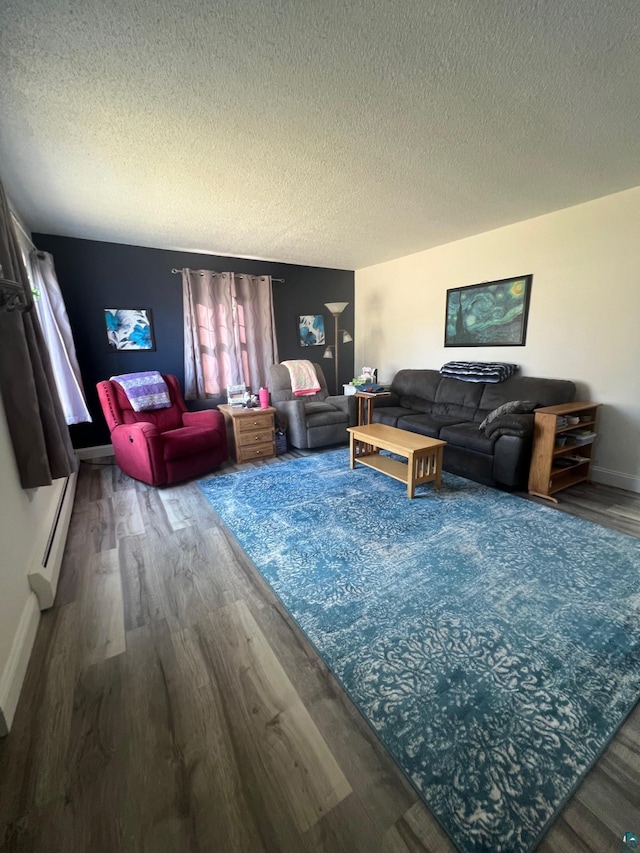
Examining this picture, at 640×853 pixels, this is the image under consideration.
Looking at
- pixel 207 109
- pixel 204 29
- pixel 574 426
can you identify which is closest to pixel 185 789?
pixel 204 29

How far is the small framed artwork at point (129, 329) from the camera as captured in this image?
3.82 m

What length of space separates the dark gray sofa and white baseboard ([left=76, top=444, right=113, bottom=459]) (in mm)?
3178

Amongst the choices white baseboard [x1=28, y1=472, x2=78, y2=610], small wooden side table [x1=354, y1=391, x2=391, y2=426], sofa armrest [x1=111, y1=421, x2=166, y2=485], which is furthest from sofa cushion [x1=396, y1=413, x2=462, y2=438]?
white baseboard [x1=28, y1=472, x2=78, y2=610]

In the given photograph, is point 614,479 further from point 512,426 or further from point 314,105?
point 314,105

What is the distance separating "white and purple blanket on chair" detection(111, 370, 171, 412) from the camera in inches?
134

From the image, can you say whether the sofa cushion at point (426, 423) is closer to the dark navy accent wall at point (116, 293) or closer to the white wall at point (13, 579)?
the dark navy accent wall at point (116, 293)

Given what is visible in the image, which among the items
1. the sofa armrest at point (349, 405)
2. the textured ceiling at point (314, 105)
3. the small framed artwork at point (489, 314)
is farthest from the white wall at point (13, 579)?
the small framed artwork at point (489, 314)

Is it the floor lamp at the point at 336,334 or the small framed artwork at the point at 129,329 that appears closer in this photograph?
the small framed artwork at the point at 129,329

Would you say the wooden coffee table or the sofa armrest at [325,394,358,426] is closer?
the wooden coffee table

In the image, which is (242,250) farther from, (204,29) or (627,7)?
(627,7)

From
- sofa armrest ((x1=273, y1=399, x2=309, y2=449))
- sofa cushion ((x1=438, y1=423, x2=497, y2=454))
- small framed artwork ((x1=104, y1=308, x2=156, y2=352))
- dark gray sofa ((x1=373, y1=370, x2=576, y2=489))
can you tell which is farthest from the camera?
sofa armrest ((x1=273, y1=399, x2=309, y2=449))

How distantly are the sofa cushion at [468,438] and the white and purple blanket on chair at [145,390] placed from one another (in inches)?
113

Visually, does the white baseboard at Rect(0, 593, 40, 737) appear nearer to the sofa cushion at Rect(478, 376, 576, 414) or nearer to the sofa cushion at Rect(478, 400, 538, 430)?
the sofa cushion at Rect(478, 400, 538, 430)

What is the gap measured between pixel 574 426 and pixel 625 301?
107cm
